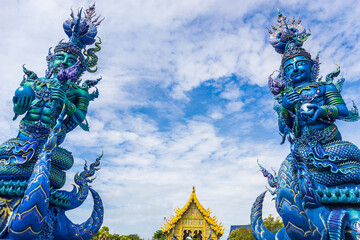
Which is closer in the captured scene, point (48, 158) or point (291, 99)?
point (48, 158)

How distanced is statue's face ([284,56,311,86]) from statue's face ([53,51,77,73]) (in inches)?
291

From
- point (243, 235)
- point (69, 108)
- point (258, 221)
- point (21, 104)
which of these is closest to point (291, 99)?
point (258, 221)

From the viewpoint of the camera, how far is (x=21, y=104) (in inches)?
332

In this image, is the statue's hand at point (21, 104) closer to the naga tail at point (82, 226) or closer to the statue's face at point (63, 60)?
the statue's face at point (63, 60)

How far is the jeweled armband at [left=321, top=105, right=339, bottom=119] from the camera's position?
831cm

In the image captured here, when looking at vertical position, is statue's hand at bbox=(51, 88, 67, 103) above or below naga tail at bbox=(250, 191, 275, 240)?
above

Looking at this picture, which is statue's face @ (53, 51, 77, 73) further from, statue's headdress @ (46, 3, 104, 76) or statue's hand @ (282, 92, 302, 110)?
statue's hand @ (282, 92, 302, 110)

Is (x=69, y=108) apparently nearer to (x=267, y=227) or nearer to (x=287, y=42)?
(x=287, y=42)

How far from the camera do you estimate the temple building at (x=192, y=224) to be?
13.1 m

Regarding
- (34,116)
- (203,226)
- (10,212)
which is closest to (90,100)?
(34,116)

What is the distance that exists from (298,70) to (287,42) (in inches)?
63.4

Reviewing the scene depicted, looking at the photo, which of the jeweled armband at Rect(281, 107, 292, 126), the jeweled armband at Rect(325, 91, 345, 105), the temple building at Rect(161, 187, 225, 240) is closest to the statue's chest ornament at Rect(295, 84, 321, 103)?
the jeweled armband at Rect(325, 91, 345, 105)

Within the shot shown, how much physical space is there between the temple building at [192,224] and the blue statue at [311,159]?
3486mm

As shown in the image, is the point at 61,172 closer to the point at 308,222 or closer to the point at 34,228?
the point at 34,228
